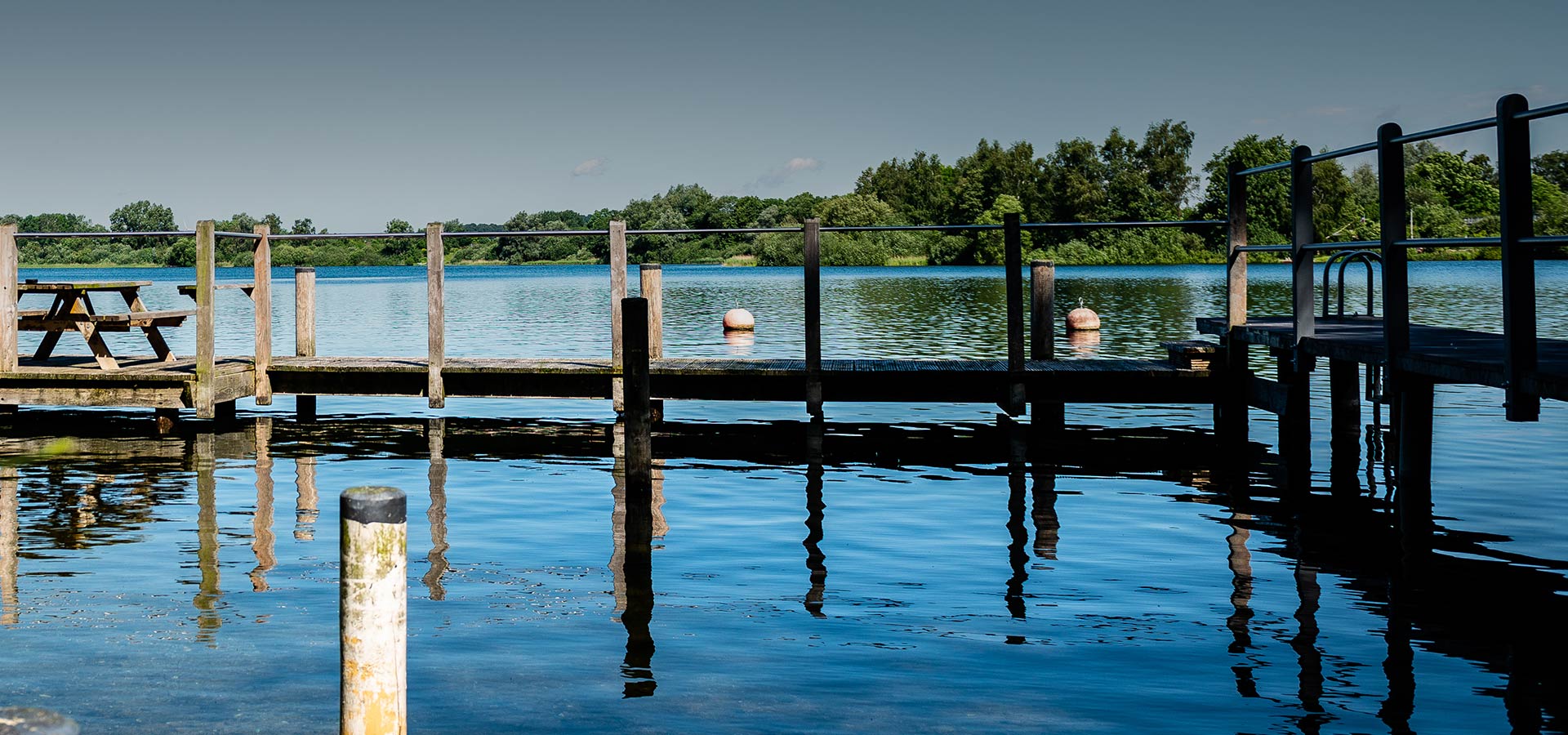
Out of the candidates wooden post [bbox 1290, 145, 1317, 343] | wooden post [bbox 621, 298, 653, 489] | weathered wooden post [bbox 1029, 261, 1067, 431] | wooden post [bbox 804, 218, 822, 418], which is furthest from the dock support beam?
wooden post [bbox 621, 298, 653, 489]

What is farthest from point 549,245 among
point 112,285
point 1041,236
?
point 112,285

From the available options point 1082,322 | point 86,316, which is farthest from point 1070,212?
point 86,316

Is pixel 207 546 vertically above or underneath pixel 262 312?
underneath

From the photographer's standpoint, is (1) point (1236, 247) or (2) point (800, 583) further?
(1) point (1236, 247)

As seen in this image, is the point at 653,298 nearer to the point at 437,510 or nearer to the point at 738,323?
the point at 437,510

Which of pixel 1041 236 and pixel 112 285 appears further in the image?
pixel 1041 236

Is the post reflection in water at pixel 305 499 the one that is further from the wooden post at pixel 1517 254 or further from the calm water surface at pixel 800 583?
the wooden post at pixel 1517 254

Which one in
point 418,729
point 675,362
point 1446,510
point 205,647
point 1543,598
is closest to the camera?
point 418,729

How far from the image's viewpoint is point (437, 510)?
38.3 ft

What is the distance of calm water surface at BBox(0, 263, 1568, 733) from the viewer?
6.44 metres

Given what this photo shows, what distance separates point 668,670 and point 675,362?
28.5 feet

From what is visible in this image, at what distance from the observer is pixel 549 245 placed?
582 ft

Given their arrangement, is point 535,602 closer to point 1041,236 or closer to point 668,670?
point 668,670

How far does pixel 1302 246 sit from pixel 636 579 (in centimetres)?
599
